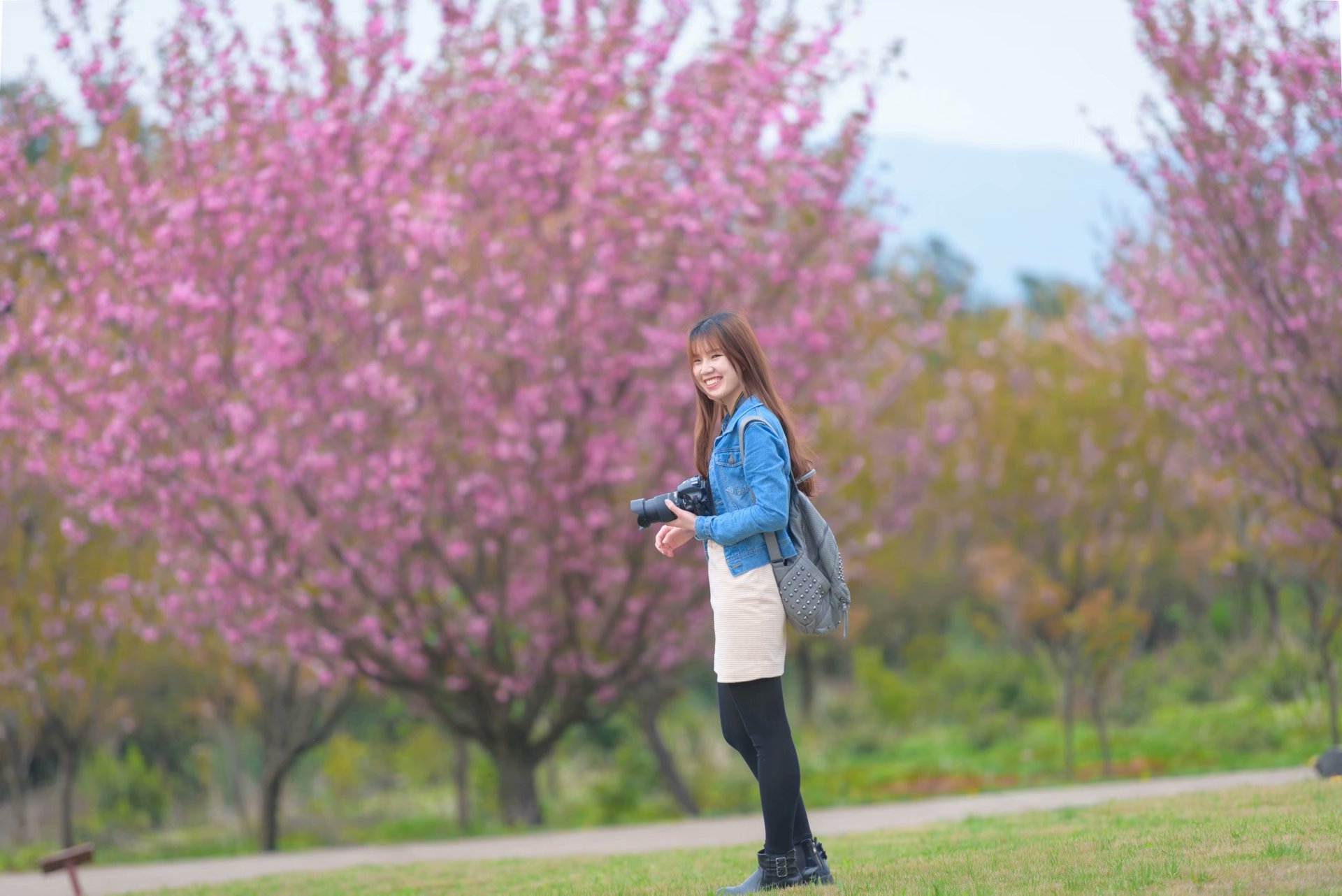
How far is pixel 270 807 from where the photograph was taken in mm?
12695

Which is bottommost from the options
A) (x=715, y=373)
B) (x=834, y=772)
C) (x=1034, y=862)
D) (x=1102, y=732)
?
(x=834, y=772)

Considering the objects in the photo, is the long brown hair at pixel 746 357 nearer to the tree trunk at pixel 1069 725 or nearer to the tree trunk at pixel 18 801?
the tree trunk at pixel 1069 725

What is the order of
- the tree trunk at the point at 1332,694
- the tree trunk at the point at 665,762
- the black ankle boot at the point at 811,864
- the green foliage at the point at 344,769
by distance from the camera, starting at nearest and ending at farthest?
the black ankle boot at the point at 811,864 → the tree trunk at the point at 1332,694 → the tree trunk at the point at 665,762 → the green foliage at the point at 344,769

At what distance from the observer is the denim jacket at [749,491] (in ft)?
14.6

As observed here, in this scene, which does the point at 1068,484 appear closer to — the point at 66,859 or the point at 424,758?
the point at 424,758

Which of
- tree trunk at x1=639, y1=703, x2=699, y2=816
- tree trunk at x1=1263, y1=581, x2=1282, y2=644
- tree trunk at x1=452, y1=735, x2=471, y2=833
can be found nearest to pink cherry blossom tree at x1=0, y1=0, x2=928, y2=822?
tree trunk at x1=639, y1=703, x2=699, y2=816

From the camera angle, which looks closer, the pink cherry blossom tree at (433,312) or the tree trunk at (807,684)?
the pink cherry blossom tree at (433,312)

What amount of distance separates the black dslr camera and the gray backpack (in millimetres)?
203

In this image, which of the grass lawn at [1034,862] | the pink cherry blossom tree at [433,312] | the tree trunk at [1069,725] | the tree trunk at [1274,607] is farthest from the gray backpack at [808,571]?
the tree trunk at [1274,607]

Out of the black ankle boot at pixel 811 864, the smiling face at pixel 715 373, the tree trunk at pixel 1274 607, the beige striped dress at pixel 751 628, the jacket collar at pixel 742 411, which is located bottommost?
the tree trunk at pixel 1274 607

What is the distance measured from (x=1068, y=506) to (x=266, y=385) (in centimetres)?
1127

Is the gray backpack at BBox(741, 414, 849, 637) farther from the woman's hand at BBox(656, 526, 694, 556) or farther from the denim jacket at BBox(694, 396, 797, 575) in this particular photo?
the woman's hand at BBox(656, 526, 694, 556)

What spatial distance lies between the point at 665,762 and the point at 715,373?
28.9 feet

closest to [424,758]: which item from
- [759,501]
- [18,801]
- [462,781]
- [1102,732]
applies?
[462,781]
